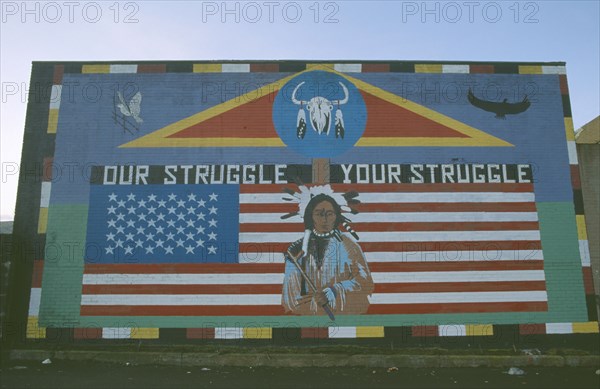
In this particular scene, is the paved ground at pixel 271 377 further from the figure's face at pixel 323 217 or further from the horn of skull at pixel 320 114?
the horn of skull at pixel 320 114

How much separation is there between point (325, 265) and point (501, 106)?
19.5 ft

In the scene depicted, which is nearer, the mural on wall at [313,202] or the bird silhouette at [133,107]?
the mural on wall at [313,202]

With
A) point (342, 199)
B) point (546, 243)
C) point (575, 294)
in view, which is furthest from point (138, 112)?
point (575, 294)

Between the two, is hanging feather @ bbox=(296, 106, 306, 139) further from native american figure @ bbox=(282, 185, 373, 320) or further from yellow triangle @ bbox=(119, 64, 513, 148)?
native american figure @ bbox=(282, 185, 373, 320)

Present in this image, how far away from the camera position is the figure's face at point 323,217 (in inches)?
429

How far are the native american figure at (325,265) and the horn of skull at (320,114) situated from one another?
1547 mm

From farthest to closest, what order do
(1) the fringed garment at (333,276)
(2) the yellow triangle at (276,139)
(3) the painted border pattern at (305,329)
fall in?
(2) the yellow triangle at (276,139), (1) the fringed garment at (333,276), (3) the painted border pattern at (305,329)

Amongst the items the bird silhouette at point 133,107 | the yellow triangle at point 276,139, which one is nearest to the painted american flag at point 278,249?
the yellow triangle at point 276,139

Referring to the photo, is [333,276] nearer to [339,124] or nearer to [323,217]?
[323,217]

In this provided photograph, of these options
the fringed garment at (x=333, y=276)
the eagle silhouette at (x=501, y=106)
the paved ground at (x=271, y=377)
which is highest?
the eagle silhouette at (x=501, y=106)

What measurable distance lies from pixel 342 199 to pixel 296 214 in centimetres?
116

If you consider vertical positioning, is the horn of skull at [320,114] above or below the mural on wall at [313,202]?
above

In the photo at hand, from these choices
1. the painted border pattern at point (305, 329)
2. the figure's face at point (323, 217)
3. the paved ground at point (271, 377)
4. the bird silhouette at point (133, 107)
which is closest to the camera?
the paved ground at point (271, 377)

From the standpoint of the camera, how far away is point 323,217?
1094cm
